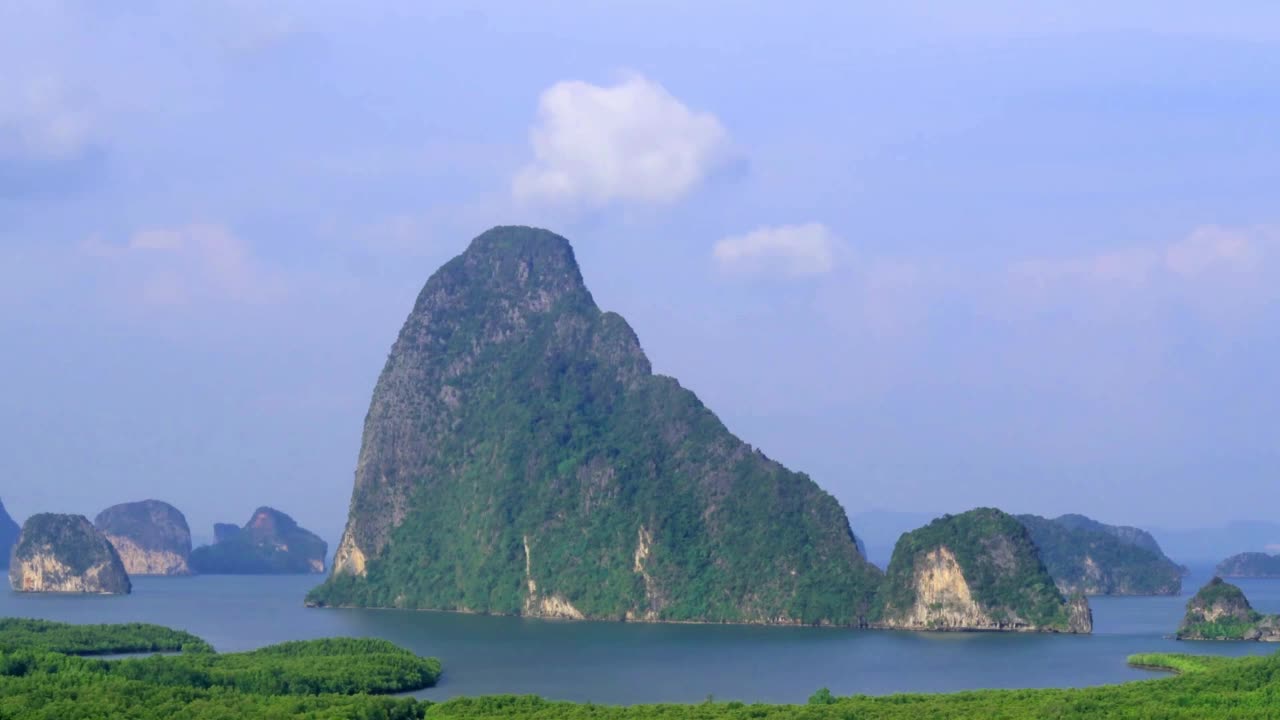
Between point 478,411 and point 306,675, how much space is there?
64232 mm

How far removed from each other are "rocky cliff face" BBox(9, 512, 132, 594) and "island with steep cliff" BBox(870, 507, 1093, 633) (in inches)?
3182

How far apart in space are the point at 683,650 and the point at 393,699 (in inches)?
1225

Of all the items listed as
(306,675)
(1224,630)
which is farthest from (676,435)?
(306,675)

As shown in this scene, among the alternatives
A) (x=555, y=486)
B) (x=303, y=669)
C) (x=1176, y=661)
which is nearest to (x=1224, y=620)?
(x=1176, y=661)

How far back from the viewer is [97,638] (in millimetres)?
87250

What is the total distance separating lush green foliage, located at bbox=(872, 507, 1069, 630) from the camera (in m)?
102

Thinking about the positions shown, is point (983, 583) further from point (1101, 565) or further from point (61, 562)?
point (61, 562)

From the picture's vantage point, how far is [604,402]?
129 metres

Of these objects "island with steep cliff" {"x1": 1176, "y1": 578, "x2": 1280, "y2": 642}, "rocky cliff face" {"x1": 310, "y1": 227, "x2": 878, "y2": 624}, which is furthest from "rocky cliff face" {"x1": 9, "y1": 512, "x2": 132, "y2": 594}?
"island with steep cliff" {"x1": 1176, "y1": 578, "x2": 1280, "y2": 642}

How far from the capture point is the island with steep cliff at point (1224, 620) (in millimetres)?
97625

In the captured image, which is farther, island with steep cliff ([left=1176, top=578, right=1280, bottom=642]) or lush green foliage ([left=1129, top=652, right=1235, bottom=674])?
island with steep cliff ([left=1176, top=578, right=1280, bottom=642])

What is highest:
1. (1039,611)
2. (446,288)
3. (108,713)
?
(446,288)

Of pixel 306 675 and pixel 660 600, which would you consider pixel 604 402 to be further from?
pixel 306 675

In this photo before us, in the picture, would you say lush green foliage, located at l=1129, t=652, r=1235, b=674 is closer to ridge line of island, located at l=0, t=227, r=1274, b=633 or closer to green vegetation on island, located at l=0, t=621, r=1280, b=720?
green vegetation on island, located at l=0, t=621, r=1280, b=720
